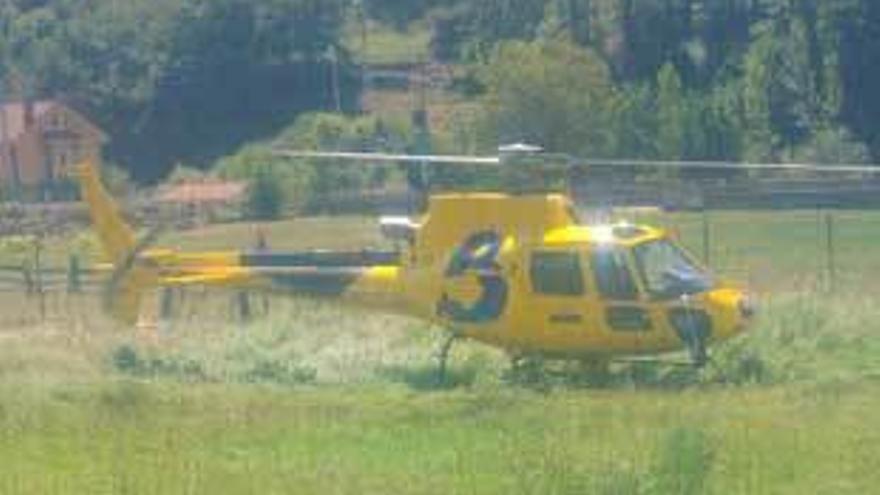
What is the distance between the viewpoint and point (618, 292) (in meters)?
20.4

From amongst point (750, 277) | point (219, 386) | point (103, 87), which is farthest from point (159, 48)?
point (219, 386)

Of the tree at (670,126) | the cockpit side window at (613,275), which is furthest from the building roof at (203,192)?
the cockpit side window at (613,275)

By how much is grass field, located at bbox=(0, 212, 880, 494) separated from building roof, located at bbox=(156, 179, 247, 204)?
157 ft

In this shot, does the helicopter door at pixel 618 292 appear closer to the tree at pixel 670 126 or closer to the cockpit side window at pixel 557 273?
the cockpit side window at pixel 557 273

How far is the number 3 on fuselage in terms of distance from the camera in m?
21.0

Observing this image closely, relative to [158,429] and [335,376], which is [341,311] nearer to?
[335,376]

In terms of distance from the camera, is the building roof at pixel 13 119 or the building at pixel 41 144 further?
the building roof at pixel 13 119

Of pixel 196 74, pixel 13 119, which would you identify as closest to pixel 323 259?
pixel 196 74

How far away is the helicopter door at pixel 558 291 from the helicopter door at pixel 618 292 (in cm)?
19

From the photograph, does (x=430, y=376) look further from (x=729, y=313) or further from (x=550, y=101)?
(x=550, y=101)

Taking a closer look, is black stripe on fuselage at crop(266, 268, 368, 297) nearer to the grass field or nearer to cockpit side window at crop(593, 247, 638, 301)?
the grass field

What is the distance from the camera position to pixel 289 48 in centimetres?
10288

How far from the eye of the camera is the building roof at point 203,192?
76000 mm

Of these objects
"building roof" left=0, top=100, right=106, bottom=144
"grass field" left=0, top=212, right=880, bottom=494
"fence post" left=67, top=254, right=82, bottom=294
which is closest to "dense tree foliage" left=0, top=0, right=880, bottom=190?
"building roof" left=0, top=100, right=106, bottom=144
